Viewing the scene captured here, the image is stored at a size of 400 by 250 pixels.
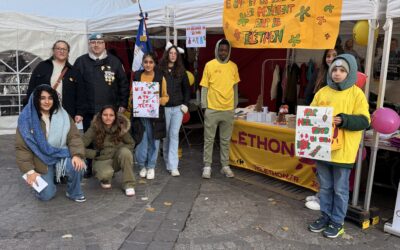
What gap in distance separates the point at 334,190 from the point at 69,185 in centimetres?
279

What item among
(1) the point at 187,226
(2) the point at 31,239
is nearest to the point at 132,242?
(1) the point at 187,226

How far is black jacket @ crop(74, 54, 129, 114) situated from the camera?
4816 mm

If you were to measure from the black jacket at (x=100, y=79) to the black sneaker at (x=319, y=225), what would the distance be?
9.24 feet

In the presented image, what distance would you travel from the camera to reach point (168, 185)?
16.4 feet

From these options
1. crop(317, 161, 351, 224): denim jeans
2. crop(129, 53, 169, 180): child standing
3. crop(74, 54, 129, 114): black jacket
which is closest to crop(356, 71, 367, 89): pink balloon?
crop(317, 161, 351, 224): denim jeans

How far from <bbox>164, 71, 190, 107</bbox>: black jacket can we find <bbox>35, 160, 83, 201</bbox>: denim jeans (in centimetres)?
147

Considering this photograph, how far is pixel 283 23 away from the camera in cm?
443

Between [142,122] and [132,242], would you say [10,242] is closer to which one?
[132,242]

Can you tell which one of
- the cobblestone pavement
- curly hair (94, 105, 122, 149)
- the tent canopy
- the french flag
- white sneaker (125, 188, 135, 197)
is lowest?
the cobblestone pavement

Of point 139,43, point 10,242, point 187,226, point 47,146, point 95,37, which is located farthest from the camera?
point 139,43

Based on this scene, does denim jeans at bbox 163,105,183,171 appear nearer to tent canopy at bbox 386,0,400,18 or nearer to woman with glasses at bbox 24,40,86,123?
woman with glasses at bbox 24,40,86,123

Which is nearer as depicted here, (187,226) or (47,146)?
(187,226)

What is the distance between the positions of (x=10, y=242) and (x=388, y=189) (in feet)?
14.5

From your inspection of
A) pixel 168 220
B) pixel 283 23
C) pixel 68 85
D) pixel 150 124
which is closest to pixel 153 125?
pixel 150 124
